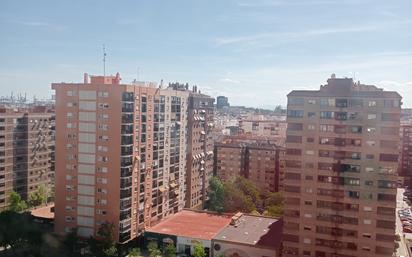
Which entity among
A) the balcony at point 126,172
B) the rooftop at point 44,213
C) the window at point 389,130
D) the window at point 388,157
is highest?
the window at point 389,130

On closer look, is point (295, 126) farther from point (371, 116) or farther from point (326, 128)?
point (371, 116)

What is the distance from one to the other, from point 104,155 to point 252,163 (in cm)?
1406

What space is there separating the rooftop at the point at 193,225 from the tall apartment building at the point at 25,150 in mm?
9132

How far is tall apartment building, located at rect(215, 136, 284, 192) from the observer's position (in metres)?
28.6

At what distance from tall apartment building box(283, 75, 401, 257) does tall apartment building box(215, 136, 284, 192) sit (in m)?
13.0

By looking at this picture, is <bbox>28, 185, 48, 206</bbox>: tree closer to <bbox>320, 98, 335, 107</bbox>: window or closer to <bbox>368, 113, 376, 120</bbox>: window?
<bbox>320, 98, 335, 107</bbox>: window

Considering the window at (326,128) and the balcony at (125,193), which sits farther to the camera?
the balcony at (125,193)

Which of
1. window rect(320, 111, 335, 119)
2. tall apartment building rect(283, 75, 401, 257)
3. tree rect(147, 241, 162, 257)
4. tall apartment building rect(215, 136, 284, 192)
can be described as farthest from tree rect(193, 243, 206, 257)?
tall apartment building rect(215, 136, 284, 192)

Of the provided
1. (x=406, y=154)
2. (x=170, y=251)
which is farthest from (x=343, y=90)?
(x=406, y=154)

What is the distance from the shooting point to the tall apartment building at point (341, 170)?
14.2m

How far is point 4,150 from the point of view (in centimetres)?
2266

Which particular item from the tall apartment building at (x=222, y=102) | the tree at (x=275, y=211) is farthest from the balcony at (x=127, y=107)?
the tall apartment building at (x=222, y=102)

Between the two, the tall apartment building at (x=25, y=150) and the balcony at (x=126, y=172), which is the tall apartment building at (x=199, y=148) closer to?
the balcony at (x=126, y=172)

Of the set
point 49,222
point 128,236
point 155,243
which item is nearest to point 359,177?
point 155,243
